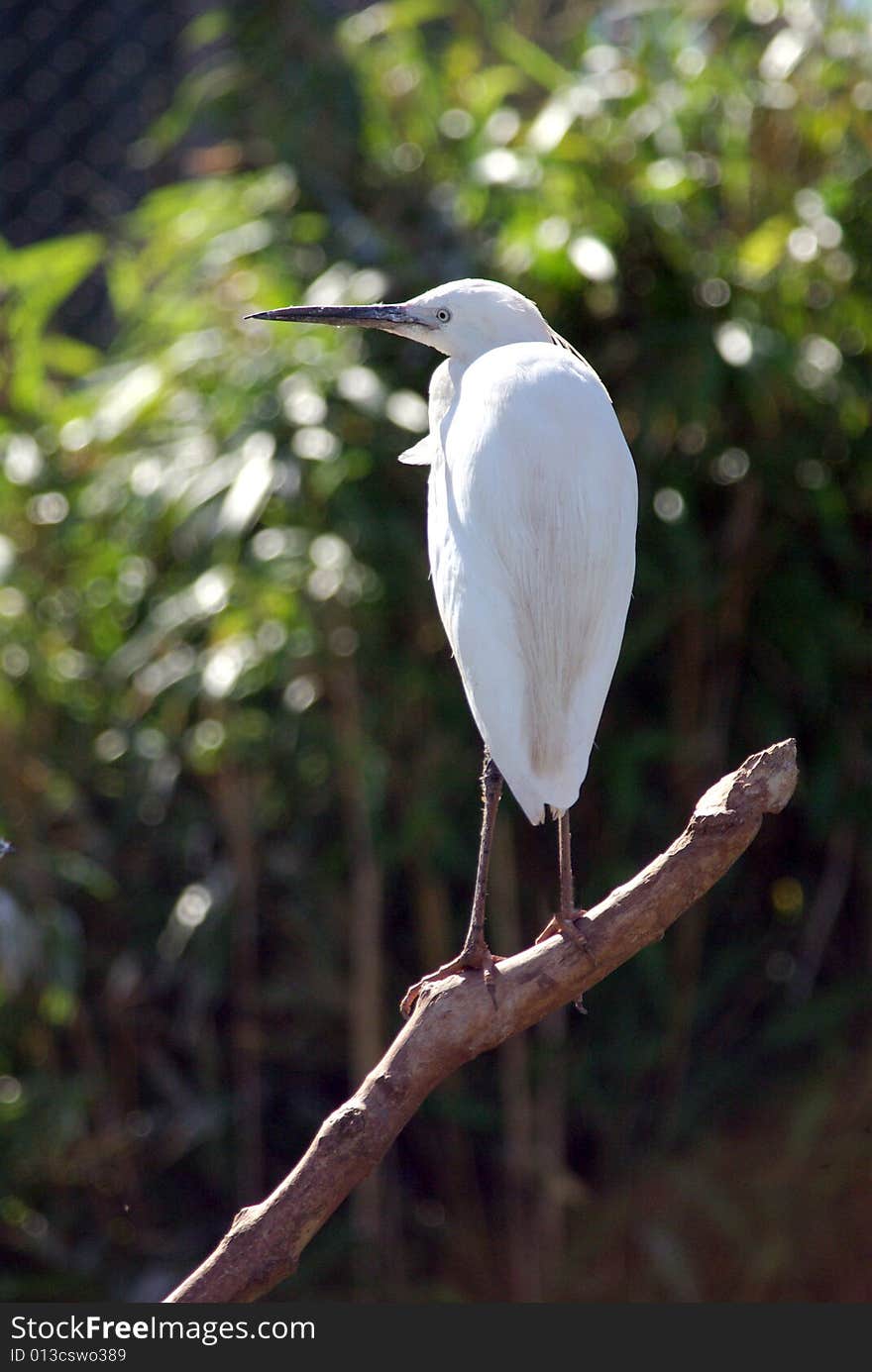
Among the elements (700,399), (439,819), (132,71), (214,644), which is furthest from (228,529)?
(132,71)

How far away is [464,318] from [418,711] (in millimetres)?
710

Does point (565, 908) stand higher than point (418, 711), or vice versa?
point (565, 908)

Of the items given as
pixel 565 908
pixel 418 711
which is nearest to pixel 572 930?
pixel 565 908

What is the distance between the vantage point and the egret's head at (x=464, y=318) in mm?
1083

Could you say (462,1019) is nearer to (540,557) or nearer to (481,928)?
(481,928)

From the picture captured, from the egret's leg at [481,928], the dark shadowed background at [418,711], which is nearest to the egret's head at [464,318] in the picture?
the egret's leg at [481,928]

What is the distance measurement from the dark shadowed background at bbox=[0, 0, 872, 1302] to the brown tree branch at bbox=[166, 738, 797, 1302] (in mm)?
704

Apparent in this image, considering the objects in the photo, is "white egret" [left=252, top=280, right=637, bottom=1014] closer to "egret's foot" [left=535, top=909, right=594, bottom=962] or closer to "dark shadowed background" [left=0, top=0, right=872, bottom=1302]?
"egret's foot" [left=535, top=909, right=594, bottom=962]

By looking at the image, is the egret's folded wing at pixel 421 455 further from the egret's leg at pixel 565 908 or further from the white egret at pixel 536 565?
the egret's leg at pixel 565 908

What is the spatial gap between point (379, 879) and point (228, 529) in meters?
0.42

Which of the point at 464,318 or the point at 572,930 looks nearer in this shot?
the point at 572,930

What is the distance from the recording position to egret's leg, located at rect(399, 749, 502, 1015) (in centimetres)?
100

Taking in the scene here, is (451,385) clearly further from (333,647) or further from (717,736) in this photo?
(717,736)

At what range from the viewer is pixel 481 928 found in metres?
1.02
